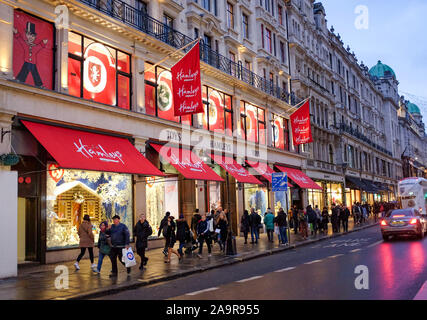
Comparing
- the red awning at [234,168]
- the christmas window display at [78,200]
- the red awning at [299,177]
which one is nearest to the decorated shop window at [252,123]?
the red awning at [234,168]

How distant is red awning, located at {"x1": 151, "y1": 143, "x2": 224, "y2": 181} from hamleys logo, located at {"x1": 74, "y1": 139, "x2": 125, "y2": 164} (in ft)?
10.9

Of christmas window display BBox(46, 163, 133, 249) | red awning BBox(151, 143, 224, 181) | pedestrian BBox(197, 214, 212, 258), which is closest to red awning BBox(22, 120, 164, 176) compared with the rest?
christmas window display BBox(46, 163, 133, 249)

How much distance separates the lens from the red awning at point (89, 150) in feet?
46.4

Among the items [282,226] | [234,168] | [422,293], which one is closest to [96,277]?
[422,293]

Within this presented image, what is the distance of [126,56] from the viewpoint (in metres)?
19.4

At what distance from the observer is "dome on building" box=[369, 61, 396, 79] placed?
283ft

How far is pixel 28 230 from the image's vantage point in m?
14.9

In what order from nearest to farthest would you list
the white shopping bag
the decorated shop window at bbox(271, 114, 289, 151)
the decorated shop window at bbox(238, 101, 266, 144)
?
the white shopping bag
the decorated shop window at bbox(238, 101, 266, 144)
the decorated shop window at bbox(271, 114, 289, 151)

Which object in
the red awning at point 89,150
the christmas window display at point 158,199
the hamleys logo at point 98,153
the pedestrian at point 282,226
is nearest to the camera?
the red awning at point 89,150

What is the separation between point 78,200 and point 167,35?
9.87 meters

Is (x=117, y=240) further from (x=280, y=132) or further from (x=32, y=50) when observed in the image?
(x=280, y=132)

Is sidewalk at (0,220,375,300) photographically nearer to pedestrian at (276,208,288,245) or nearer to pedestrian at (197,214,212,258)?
pedestrian at (197,214,212,258)

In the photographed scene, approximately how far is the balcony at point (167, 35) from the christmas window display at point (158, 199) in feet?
23.2

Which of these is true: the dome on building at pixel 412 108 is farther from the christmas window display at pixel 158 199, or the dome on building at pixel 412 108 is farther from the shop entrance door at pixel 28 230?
the shop entrance door at pixel 28 230
